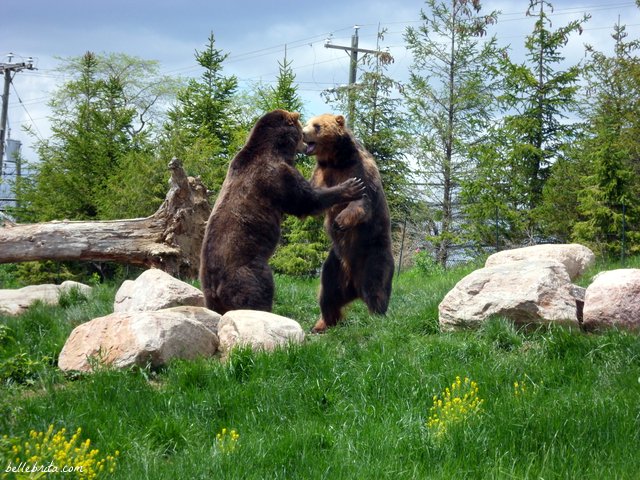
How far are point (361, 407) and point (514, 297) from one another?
82.5 inches

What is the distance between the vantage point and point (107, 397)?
4.99 m

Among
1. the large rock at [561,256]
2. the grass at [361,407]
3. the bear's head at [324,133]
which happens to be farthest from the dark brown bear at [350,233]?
the large rock at [561,256]

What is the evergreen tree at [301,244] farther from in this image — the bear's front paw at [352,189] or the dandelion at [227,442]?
the dandelion at [227,442]

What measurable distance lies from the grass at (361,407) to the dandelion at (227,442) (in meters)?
0.02

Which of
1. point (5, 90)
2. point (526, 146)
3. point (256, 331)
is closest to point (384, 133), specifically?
point (526, 146)

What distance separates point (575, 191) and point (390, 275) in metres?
9.00

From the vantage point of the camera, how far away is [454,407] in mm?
4438

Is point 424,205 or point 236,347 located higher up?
point 424,205

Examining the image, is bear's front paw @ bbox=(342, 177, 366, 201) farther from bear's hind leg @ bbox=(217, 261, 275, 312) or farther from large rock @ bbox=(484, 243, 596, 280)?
large rock @ bbox=(484, 243, 596, 280)

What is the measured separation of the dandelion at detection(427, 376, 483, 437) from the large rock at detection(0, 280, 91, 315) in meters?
5.65

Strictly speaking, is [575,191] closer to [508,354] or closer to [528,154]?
[528,154]

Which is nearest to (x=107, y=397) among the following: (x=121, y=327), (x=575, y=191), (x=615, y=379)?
(x=121, y=327)

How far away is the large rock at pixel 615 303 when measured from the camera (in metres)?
6.19

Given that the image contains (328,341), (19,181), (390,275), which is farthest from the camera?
(19,181)
